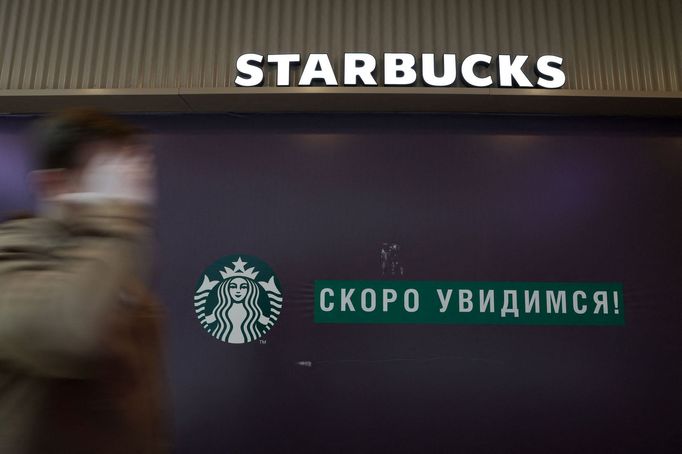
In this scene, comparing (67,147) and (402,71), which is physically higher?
(402,71)

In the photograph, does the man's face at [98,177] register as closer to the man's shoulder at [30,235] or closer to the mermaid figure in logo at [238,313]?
the man's shoulder at [30,235]

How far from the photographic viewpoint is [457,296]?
10.9 feet

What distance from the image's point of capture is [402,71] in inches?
134

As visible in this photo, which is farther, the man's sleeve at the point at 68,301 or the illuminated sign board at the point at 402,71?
the illuminated sign board at the point at 402,71

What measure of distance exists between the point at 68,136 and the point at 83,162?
5cm

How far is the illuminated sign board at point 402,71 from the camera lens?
3.38 meters

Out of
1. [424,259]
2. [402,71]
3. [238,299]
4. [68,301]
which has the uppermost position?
[402,71]

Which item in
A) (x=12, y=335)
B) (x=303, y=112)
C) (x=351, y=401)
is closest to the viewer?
(x=12, y=335)

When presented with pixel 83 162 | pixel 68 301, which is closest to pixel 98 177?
pixel 83 162

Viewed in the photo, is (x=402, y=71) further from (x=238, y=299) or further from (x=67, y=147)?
(x=67, y=147)

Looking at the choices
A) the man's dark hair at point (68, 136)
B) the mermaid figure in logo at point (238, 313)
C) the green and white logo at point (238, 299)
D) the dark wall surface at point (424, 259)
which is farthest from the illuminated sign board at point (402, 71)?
the man's dark hair at point (68, 136)

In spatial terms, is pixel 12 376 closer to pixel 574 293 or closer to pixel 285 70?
pixel 285 70

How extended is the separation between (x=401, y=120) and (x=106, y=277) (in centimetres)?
310

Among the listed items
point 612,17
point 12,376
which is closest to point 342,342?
point 12,376
